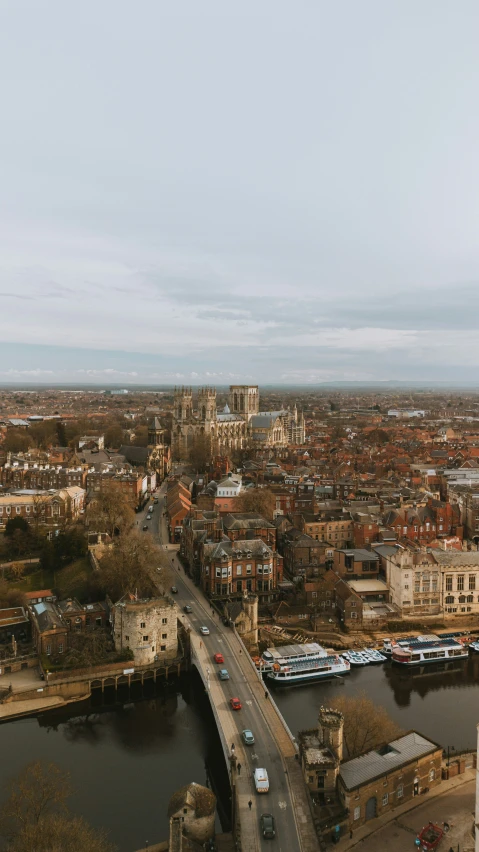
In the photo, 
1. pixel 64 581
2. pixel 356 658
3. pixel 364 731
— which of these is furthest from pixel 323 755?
pixel 64 581

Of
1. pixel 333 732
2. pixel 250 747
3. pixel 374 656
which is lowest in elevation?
pixel 374 656

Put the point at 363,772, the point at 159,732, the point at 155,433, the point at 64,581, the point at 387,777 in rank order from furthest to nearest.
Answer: the point at 155,433 → the point at 64,581 → the point at 159,732 → the point at 363,772 → the point at 387,777

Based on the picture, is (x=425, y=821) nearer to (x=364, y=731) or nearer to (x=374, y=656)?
(x=364, y=731)

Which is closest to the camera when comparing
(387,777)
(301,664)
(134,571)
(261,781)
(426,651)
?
(387,777)

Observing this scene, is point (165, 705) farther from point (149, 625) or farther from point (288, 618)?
point (288, 618)

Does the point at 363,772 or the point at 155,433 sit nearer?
the point at 363,772

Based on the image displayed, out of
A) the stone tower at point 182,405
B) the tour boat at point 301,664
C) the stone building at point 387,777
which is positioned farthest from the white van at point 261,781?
the stone tower at point 182,405

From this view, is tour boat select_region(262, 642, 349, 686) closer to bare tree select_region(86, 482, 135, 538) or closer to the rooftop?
the rooftop
